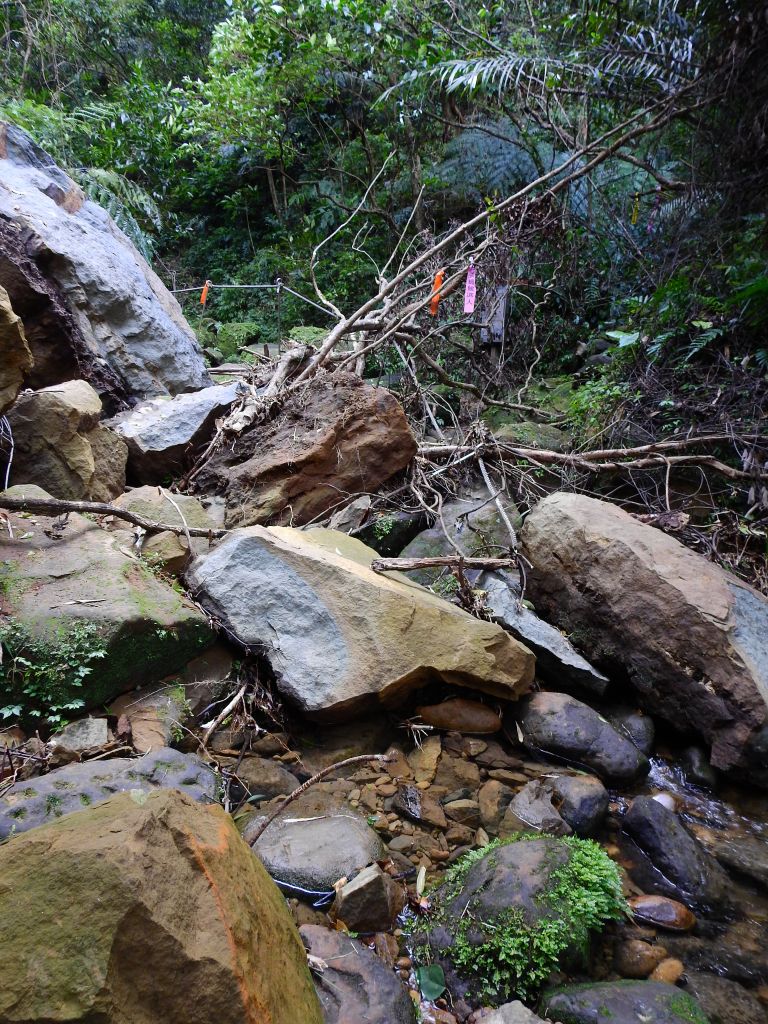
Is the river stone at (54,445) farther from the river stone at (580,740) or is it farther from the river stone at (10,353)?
the river stone at (580,740)

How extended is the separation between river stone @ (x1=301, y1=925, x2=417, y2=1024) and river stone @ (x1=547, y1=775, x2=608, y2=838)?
1.16 metres

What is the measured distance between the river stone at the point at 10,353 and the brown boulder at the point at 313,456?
1634mm

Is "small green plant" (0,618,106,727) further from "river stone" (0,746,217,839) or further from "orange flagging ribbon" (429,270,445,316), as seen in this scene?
"orange flagging ribbon" (429,270,445,316)

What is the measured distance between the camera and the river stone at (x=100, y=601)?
9.23 ft

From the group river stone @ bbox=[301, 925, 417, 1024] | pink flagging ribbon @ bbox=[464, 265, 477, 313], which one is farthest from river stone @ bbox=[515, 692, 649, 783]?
pink flagging ribbon @ bbox=[464, 265, 477, 313]

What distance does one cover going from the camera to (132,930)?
134 centimetres

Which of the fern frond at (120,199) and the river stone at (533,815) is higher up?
the fern frond at (120,199)

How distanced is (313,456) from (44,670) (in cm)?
224

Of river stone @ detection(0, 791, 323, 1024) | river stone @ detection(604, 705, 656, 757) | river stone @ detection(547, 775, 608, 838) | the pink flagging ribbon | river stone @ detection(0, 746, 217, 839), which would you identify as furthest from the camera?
the pink flagging ribbon

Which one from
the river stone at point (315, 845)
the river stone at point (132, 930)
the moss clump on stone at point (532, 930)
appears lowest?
the river stone at point (315, 845)

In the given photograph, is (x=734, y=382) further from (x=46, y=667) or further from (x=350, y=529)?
(x=46, y=667)

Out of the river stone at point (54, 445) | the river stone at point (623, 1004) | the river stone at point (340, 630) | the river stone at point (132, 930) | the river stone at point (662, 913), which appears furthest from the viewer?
the river stone at point (54, 445)

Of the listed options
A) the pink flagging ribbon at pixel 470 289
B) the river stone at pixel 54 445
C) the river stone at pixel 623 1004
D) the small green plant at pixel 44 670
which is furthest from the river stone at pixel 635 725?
the pink flagging ribbon at pixel 470 289

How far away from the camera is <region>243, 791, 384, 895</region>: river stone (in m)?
2.38
